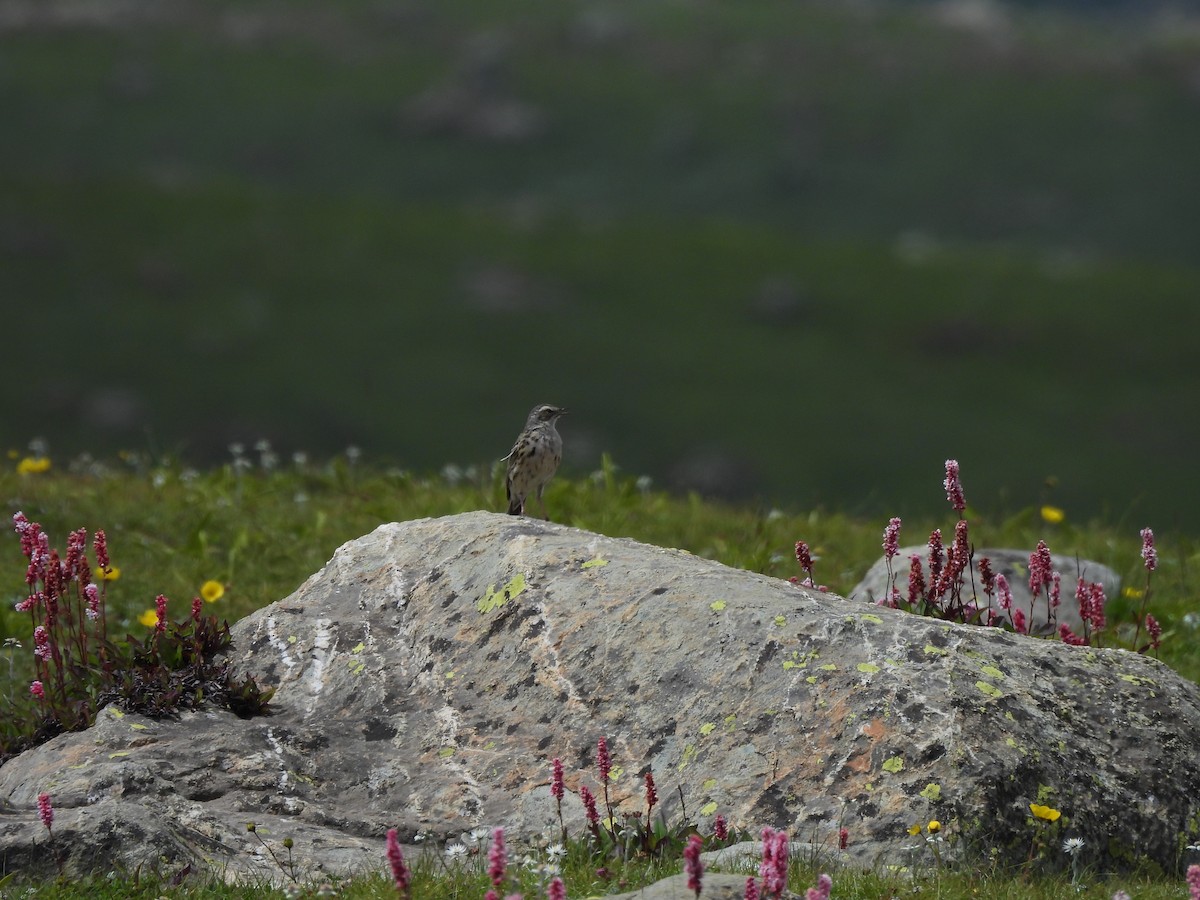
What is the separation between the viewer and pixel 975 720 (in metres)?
7.28

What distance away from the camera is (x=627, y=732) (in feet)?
25.5

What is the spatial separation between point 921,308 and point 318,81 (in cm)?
Result: 6846

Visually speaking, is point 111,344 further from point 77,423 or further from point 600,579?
point 600,579

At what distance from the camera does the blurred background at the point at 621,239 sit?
87188 millimetres

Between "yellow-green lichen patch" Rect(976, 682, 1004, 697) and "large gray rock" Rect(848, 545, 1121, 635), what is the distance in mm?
2668

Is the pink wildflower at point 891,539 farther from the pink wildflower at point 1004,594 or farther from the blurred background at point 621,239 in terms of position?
the blurred background at point 621,239

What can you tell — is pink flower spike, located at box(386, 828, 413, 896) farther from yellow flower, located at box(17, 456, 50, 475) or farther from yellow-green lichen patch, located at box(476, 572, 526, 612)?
yellow flower, located at box(17, 456, 50, 475)

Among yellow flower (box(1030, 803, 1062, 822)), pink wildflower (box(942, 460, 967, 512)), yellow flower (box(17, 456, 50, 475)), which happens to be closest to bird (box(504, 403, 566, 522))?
pink wildflower (box(942, 460, 967, 512))

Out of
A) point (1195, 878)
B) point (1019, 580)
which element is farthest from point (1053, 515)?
point (1195, 878)

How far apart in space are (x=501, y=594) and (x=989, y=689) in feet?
8.86

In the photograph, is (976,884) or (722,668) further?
(722,668)

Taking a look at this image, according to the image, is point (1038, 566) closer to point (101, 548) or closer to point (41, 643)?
point (101, 548)

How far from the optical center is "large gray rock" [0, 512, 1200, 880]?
7.11 meters

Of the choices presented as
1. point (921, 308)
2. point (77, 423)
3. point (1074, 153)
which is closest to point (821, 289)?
point (921, 308)
